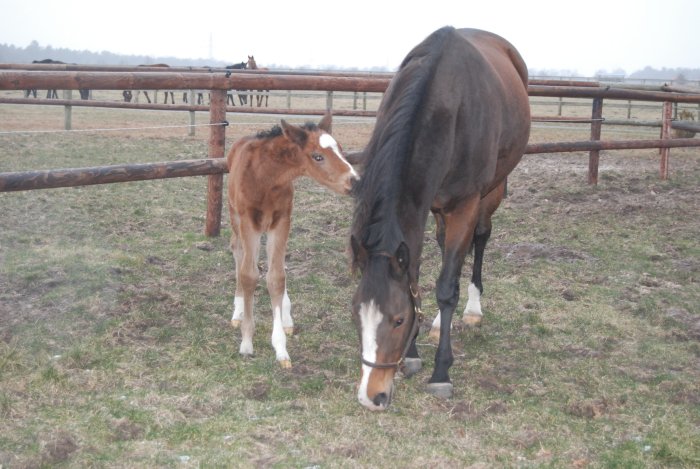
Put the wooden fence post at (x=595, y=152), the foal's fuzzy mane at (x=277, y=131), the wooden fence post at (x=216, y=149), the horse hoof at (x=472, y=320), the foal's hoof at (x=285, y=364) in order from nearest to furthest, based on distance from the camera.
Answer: the foal's hoof at (x=285, y=364), the foal's fuzzy mane at (x=277, y=131), the horse hoof at (x=472, y=320), the wooden fence post at (x=216, y=149), the wooden fence post at (x=595, y=152)

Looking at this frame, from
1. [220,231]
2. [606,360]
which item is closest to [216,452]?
[606,360]

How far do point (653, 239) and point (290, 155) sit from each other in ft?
13.8

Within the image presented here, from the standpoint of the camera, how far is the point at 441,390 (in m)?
3.59

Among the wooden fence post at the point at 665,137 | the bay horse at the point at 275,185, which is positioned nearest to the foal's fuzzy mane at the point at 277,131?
the bay horse at the point at 275,185

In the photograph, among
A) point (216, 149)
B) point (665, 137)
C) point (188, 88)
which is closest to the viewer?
point (188, 88)

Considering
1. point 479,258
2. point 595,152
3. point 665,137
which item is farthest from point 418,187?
point 665,137

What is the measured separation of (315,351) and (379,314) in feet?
3.91

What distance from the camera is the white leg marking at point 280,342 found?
152 inches

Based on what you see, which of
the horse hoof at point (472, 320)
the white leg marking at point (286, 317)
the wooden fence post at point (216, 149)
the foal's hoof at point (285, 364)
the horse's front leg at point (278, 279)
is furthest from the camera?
the wooden fence post at point (216, 149)

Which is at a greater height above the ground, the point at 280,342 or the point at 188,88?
the point at 188,88

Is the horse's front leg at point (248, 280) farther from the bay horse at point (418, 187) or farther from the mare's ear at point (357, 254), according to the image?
the mare's ear at point (357, 254)

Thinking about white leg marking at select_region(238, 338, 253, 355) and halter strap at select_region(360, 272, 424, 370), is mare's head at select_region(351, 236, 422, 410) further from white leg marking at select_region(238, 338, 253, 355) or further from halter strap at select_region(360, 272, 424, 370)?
white leg marking at select_region(238, 338, 253, 355)

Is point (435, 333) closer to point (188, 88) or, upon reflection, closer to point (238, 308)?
point (238, 308)

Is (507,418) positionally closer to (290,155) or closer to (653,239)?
(290,155)
